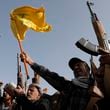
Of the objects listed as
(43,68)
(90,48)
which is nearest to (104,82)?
(90,48)

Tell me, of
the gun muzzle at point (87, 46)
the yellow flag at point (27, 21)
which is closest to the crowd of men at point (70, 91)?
the gun muzzle at point (87, 46)

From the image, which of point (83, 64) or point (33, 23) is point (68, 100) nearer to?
point (83, 64)

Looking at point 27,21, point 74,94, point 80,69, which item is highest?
point 27,21

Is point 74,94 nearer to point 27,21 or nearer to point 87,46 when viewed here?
point 87,46

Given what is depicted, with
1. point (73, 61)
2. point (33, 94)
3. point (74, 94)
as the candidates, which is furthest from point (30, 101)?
point (74, 94)

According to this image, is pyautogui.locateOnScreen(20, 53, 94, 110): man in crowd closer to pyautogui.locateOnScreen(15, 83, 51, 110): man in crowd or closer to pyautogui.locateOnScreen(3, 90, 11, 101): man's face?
pyautogui.locateOnScreen(15, 83, 51, 110): man in crowd

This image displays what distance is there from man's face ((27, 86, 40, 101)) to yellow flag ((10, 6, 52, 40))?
4.66 feet

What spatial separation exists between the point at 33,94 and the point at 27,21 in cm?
193

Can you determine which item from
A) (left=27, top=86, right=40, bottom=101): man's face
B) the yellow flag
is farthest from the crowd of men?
the yellow flag

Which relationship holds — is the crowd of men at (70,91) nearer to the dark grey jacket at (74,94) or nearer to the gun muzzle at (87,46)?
the dark grey jacket at (74,94)

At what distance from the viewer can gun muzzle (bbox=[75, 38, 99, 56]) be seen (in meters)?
5.37

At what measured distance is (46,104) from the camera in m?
7.05

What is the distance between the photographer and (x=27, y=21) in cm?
848

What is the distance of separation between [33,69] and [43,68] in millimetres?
278
